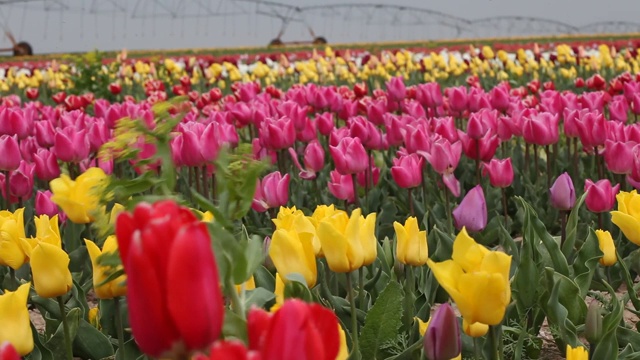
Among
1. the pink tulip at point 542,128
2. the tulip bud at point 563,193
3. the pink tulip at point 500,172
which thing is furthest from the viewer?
the pink tulip at point 542,128

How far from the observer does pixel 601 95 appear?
194 inches

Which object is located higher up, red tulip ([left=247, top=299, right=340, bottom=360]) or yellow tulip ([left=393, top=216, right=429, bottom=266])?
red tulip ([left=247, top=299, right=340, bottom=360])

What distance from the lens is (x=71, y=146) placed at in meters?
4.02

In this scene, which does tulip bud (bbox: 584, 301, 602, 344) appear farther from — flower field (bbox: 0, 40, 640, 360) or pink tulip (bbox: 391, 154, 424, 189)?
pink tulip (bbox: 391, 154, 424, 189)

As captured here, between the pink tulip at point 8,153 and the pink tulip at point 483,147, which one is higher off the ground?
the pink tulip at point 483,147

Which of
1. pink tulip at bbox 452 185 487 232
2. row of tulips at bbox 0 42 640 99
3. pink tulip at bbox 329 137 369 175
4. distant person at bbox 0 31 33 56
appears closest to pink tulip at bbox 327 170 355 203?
pink tulip at bbox 329 137 369 175

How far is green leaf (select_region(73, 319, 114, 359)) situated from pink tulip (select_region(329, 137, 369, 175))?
1.27m

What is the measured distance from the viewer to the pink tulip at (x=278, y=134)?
4191 millimetres

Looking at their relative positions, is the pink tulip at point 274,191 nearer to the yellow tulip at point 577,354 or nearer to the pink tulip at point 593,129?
the pink tulip at point 593,129

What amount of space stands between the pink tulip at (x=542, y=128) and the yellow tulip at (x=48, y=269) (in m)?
2.71

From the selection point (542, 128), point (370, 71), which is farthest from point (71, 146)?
point (370, 71)

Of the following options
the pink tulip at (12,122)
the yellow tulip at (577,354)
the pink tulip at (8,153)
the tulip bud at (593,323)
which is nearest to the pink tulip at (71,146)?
the pink tulip at (8,153)

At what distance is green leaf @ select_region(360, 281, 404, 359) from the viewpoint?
2.15 metres

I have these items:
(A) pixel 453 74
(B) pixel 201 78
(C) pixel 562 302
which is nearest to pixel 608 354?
(C) pixel 562 302
